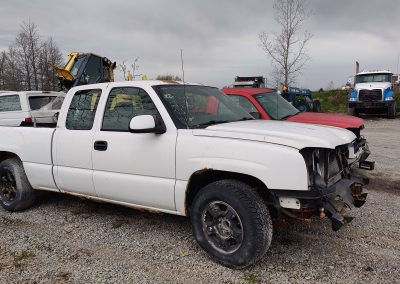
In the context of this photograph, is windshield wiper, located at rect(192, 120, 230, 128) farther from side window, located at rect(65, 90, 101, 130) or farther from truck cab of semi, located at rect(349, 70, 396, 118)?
truck cab of semi, located at rect(349, 70, 396, 118)

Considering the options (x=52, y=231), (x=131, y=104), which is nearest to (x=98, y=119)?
(x=131, y=104)

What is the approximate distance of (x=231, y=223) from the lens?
3426mm

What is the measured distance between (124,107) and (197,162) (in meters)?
1.22

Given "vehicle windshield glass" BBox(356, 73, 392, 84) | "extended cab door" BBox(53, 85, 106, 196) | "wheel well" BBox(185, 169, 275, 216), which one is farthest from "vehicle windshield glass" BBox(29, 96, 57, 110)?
"vehicle windshield glass" BBox(356, 73, 392, 84)

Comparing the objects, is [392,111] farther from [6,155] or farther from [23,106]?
[6,155]

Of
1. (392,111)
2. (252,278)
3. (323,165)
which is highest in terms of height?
(323,165)

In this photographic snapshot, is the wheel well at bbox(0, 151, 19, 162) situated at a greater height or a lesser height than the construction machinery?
lesser

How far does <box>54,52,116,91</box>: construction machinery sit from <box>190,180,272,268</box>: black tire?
1042 centimetres

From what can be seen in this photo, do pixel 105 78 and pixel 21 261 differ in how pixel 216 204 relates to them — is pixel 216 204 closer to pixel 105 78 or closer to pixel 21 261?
pixel 21 261

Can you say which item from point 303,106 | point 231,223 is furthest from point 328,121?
point 303,106

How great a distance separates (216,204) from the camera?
349 cm

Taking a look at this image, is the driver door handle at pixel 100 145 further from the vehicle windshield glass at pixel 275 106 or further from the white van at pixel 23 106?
the white van at pixel 23 106

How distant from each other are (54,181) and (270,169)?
293cm

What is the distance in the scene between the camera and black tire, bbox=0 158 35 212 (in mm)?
5170
